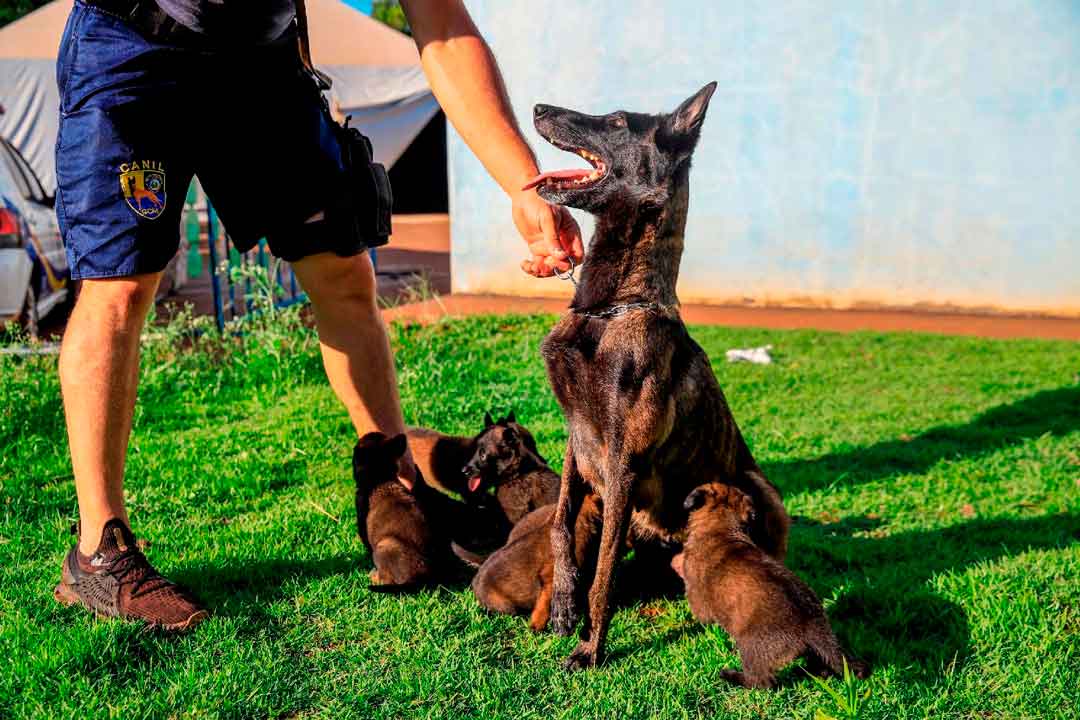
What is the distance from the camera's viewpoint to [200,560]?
3.80m

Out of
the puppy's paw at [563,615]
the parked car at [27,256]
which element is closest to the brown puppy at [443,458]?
the puppy's paw at [563,615]

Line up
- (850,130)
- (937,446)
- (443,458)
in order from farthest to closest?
(850,130)
(937,446)
(443,458)

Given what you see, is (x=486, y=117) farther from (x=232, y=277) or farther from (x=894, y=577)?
(x=232, y=277)

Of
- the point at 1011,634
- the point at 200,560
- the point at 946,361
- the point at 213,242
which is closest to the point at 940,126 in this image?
the point at 946,361

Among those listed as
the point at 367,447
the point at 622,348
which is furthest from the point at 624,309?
the point at 367,447

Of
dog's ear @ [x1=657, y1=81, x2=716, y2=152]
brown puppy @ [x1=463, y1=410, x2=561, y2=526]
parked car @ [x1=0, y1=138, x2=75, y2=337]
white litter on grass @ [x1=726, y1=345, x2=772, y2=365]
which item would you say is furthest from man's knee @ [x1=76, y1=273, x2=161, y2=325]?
white litter on grass @ [x1=726, y1=345, x2=772, y2=365]

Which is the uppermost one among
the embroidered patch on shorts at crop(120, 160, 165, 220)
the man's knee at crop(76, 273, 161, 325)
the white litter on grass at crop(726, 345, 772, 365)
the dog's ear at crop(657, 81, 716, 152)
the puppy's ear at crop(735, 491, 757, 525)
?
the dog's ear at crop(657, 81, 716, 152)

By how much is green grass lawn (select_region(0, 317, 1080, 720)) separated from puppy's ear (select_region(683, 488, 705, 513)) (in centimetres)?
42

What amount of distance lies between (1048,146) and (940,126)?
3.51 ft

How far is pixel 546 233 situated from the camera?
301 centimetres

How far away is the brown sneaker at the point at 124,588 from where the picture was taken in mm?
3219

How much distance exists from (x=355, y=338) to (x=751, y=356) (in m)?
4.73

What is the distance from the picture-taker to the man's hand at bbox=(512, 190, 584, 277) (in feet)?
9.89

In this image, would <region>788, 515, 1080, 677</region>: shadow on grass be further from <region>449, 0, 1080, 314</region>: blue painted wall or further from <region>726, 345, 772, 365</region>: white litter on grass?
<region>449, 0, 1080, 314</region>: blue painted wall
